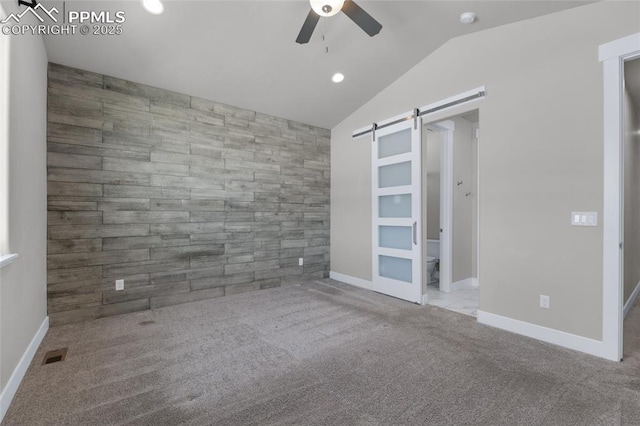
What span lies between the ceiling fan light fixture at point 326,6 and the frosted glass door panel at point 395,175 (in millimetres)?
2317

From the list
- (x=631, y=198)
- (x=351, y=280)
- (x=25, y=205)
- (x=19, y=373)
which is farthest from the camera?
(x=351, y=280)

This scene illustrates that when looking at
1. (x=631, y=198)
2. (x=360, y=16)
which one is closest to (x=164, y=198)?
(x=360, y=16)

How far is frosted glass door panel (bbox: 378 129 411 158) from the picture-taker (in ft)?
13.7

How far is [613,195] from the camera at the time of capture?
246cm

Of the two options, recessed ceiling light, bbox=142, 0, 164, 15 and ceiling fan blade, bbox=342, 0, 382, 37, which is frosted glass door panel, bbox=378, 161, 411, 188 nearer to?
ceiling fan blade, bbox=342, 0, 382, 37

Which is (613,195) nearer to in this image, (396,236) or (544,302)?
(544,302)

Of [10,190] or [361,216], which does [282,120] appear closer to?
[361,216]

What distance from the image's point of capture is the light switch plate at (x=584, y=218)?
2568 mm

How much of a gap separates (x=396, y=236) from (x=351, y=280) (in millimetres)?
1223

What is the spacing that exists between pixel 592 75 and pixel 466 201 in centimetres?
259

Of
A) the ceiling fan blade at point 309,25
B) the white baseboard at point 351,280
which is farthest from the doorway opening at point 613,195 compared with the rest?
the white baseboard at point 351,280

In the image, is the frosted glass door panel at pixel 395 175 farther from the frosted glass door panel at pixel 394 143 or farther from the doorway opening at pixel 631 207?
the doorway opening at pixel 631 207

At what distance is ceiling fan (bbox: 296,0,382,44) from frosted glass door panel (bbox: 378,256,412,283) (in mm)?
2889

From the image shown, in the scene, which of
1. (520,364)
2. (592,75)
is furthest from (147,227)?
(592,75)
